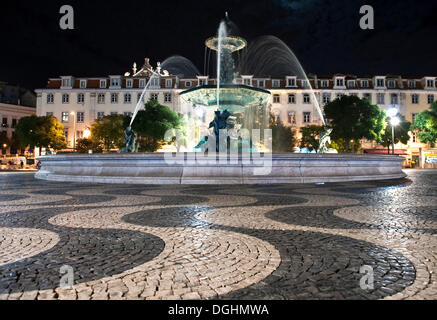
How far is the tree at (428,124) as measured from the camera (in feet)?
169

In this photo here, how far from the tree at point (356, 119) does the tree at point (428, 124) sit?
10337mm

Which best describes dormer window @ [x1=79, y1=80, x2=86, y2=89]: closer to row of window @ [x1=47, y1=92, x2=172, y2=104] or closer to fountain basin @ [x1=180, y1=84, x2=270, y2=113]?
row of window @ [x1=47, y1=92, x2=172, y2=104]

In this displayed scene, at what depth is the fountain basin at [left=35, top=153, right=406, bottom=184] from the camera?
13.1m

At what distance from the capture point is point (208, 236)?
13.9 feet

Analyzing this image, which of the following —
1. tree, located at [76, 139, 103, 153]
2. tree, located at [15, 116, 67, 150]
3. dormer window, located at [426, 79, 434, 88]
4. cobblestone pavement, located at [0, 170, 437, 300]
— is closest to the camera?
cobblestone pavement, located at [0, 170, 437, 300]

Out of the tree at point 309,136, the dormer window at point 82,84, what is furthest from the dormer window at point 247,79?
the dormer window at point 82,84

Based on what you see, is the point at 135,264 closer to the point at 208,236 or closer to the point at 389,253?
the point at 208,236

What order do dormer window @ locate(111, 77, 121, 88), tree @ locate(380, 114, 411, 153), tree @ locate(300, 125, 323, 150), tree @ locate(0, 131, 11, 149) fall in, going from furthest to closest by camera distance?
tree @ locate(0, 131, 11, 149) < dormer window @ locate(111, 77, 121, 88) < tree @ locate(380, 114, 411, 153) < tree @ locate(300, 125, 323, 150)

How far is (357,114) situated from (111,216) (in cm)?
4637

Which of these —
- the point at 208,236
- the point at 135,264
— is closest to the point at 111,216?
the point at 208,236

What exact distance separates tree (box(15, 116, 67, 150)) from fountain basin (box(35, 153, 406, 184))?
43489mm

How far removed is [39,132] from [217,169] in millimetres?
49159

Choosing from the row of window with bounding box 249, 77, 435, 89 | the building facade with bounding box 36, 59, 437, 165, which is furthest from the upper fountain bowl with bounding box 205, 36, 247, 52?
the row of window with bounding box 249, 77, 435, 89

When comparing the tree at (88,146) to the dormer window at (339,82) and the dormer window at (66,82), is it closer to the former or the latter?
the dormer window at (66,82)
